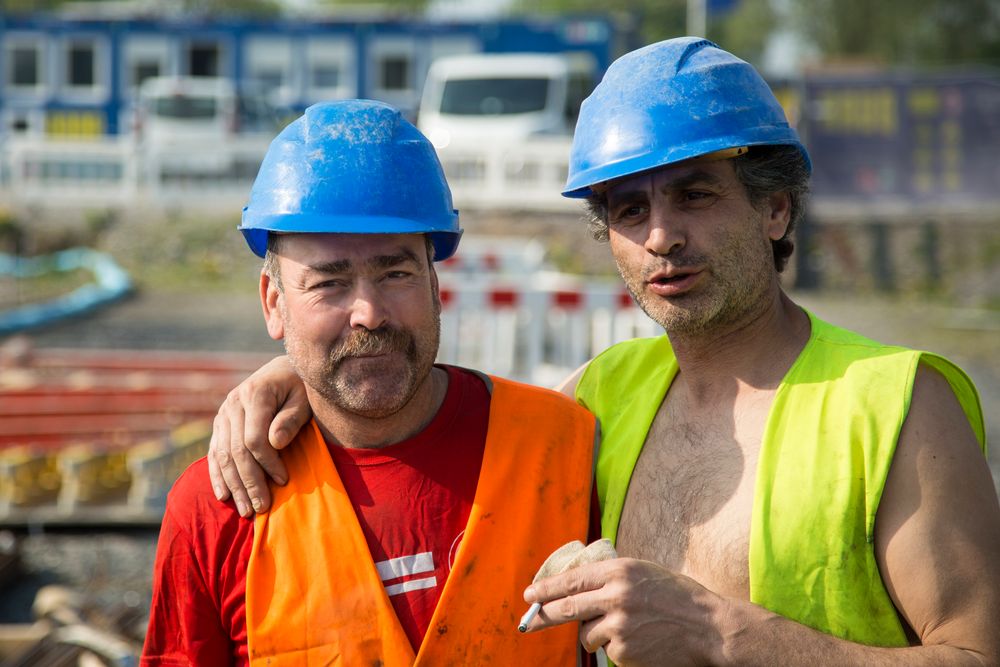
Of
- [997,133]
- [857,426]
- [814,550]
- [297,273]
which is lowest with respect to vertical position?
[814,550]

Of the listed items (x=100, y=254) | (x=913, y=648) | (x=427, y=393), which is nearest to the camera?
(x=913, y=648)

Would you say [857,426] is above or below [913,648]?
above

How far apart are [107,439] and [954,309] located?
15189mm

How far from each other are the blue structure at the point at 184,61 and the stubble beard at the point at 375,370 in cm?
3017

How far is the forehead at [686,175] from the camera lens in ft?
8.33

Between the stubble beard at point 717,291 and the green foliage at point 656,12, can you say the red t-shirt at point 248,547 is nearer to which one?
the stubble beard at point 717,291

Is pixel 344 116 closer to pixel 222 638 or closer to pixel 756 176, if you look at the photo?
pixel 756 176

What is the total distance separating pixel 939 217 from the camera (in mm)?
22031

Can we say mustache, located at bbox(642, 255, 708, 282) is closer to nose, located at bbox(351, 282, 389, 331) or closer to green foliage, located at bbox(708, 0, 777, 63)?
nose, located at bbox(351, 282, 389, 331)

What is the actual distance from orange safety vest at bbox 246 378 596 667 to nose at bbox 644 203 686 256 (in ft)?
1.80

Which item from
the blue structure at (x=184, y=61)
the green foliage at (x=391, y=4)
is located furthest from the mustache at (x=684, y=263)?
the green foliage at (x=391, y=4)

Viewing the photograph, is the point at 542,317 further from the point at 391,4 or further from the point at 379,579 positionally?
the point at 391,4

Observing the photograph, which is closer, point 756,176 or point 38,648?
point 756,176

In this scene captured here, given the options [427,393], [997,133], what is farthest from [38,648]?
[997,133]
